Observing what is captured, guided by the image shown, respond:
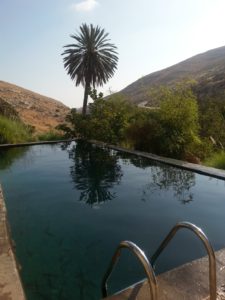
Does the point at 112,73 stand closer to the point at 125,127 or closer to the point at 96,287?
the point at 125,127

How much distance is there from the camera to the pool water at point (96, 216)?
3689mm

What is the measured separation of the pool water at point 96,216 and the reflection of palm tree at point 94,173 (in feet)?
0.08

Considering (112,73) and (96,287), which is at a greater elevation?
(112,73)

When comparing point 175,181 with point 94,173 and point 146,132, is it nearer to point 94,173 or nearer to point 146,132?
point 94,173

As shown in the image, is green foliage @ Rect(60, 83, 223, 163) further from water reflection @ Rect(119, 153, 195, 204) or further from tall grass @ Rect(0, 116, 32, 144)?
tall grass @ Rect(0, 116, 32, 144)

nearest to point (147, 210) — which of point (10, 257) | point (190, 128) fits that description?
point (10, 257)

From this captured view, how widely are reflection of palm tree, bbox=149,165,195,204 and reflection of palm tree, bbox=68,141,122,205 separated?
3.49 feet

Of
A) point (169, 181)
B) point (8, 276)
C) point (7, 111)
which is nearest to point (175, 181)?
point (169, 181)

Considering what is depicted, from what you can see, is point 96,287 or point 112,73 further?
point 112,73

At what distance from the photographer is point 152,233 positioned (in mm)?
4812

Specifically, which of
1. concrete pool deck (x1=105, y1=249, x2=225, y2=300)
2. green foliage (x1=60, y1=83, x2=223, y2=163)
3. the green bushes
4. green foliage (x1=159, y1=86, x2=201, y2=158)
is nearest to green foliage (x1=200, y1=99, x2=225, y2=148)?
green foliage (x1=60, y1=83, x2=223, y2=163)

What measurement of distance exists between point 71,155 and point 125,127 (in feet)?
9.59

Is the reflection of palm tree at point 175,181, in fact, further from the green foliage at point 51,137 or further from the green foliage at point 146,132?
the green foliage at point 51,137

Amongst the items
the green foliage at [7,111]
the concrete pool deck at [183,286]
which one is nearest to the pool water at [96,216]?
the concrete pool deck at [183,286]
